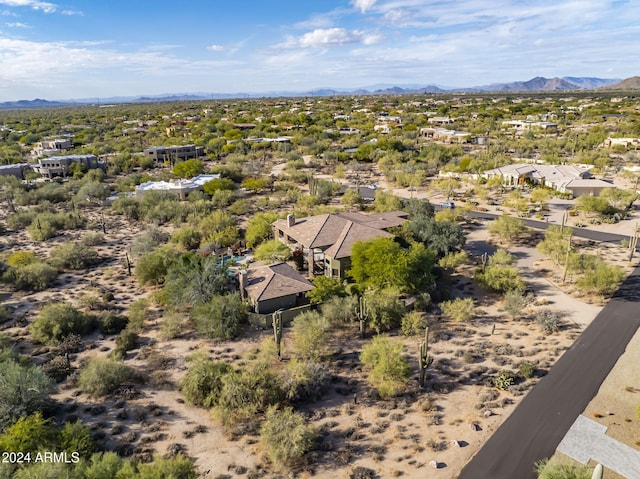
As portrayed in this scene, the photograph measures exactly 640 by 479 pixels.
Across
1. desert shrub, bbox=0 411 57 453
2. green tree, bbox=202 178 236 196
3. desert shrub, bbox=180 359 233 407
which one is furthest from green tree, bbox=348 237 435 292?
green tree, bbox=202 178 236 196

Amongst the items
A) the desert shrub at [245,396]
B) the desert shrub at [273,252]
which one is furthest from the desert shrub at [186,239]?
the desert shrub at [245,396]

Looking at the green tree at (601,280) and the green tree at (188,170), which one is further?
the green tree at (188,170)

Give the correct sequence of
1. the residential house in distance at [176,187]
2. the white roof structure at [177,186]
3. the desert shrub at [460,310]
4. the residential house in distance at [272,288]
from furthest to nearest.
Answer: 1. the white roof structure at [177,186]
2. the residential house in distance at [176,187]
3. the desert shrub at [460,310]
4. the residential house in distance at [272,288]

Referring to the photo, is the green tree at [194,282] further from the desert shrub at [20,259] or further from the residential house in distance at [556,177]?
the residential house in distance at [556,177]

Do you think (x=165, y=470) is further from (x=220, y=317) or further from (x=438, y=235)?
(x=438, y=235)

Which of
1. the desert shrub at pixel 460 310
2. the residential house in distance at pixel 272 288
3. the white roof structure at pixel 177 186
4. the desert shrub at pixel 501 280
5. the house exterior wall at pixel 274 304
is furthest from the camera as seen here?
the white roof structure at pixel 177 186

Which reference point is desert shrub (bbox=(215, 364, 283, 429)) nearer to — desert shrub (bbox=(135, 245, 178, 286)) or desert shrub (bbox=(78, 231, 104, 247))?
desert shrub (bbox=(135, 245, 178, 286))

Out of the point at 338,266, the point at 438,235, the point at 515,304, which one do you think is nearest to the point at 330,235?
the point at 338,266
